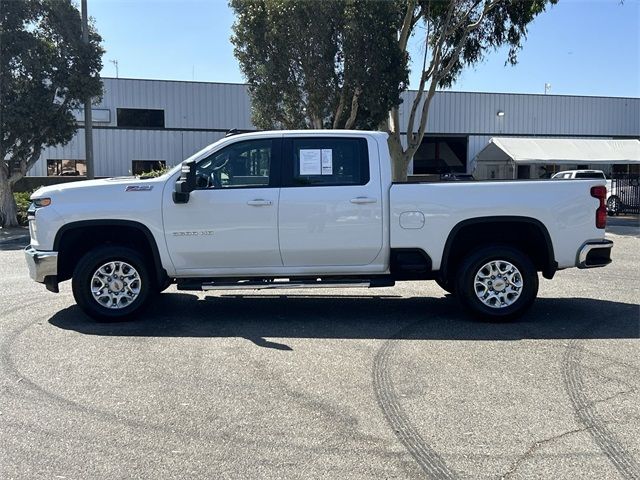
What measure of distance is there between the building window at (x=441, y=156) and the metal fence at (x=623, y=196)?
→ 563 inches

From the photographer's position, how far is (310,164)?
656 cm

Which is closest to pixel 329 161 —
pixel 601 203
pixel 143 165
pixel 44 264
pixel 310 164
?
pixel 310 164

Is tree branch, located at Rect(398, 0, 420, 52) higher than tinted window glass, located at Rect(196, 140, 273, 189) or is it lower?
A: higher

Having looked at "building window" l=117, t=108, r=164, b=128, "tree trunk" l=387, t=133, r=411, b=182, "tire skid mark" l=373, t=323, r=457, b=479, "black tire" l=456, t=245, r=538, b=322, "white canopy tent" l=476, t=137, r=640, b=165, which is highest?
"building window" l=117, t=108, r=164, b=128

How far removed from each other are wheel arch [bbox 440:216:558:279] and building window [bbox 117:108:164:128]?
1153 inches

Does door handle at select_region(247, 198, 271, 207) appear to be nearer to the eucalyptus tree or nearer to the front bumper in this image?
the front bumper

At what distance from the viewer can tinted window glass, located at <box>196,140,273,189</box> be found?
6.50 metres

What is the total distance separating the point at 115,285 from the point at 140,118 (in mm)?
28512

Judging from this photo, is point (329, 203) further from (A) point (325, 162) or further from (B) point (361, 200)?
(A) point (325, 162)

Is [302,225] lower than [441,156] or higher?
lower

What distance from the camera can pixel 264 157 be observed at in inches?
259

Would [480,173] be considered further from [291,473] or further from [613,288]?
[291,473]

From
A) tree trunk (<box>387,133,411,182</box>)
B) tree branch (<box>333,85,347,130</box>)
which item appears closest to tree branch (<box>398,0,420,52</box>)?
tree branch (<box>333,85,347,130</box>)

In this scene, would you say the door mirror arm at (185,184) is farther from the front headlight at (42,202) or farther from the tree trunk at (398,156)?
the tree trunk at (398,156)
